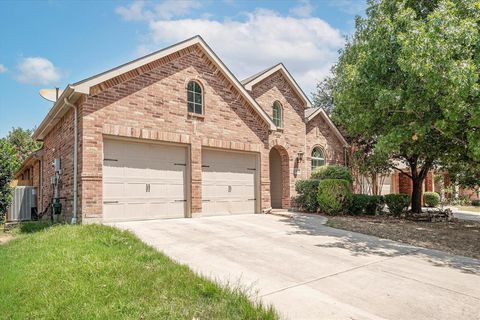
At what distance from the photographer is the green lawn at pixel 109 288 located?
3924 mm

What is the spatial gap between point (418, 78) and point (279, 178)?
848 centimetres

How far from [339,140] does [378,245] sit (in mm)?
12219

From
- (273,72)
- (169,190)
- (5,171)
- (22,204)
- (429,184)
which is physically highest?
(273,72)

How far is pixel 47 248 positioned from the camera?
671 cm

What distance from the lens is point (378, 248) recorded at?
792 cm

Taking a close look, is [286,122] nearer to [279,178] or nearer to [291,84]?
[291,84]

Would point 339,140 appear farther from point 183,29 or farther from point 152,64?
point 152,64

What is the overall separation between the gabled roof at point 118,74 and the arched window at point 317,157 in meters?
5.12

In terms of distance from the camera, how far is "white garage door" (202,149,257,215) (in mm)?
12008

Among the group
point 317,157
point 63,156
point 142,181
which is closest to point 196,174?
point 142,181

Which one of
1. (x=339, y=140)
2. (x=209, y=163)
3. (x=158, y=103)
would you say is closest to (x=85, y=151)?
(x=158, y=103)

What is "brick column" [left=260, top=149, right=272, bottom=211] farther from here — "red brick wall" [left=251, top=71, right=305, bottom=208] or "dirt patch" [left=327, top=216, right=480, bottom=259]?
"dirt patch" [left=327, top=216, right=480, bottom=259]

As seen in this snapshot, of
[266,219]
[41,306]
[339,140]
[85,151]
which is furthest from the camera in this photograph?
[339,140]

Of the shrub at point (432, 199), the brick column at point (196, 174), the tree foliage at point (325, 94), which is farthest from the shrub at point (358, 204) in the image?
the tree foliage at point (325, 94)
